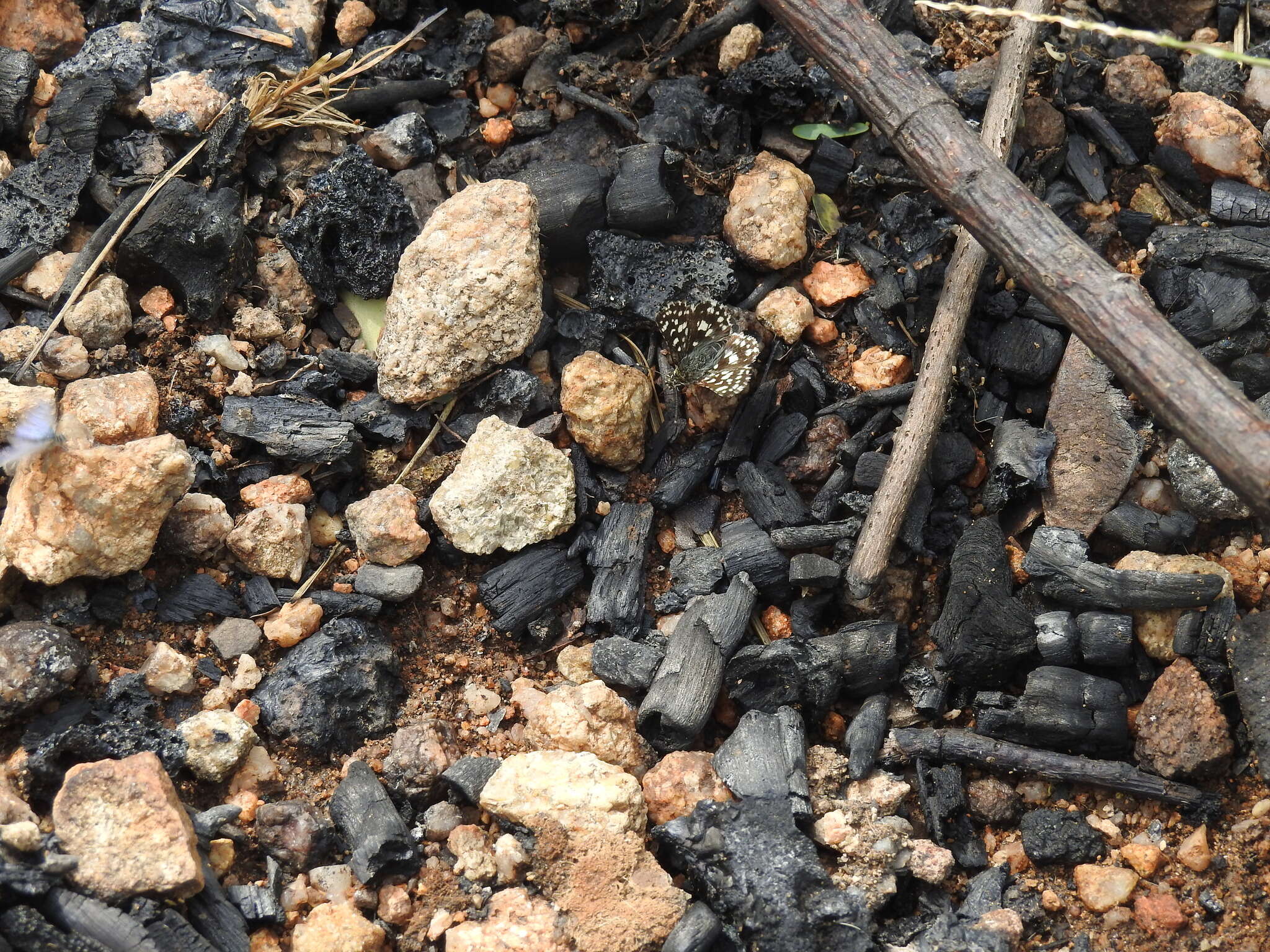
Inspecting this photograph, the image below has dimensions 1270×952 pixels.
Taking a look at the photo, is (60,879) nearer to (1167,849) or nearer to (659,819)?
(659,819)

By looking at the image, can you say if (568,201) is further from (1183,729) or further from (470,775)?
(1183,729)

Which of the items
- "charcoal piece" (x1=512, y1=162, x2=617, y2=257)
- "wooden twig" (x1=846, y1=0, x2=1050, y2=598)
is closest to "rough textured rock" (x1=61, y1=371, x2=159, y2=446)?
"charcoal piece" (x1=512, y1=162, x2=617, y2=257)

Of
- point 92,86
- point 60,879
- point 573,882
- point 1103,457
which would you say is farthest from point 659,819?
point 92,86

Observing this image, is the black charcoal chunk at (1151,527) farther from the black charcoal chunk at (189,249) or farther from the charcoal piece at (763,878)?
the black charcoal chunk at (189,249)

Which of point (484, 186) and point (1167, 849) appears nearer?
point (1167, 849)

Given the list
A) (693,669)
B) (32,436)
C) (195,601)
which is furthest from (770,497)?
(32,436)

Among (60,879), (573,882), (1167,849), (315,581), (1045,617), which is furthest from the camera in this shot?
(315,581)

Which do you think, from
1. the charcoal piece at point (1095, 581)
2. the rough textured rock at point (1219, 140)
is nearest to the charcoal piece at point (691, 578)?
the charcoal piece at point (1095, 581)

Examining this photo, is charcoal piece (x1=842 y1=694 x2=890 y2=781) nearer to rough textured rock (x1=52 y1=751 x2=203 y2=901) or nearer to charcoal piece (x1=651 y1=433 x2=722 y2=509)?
charcoal piece (x1=651 y1=433 x2=722 y2=509)
